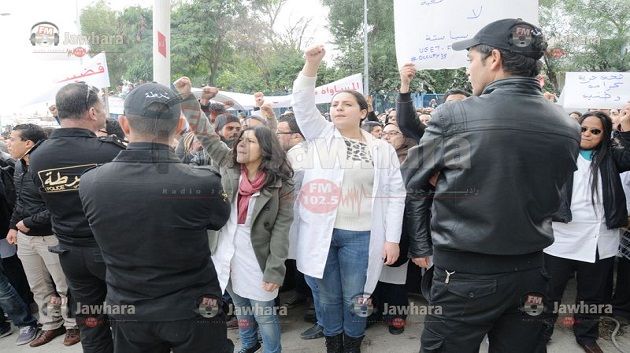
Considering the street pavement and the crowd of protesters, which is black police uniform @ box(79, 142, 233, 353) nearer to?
the crowd of protesters

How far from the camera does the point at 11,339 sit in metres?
3.91

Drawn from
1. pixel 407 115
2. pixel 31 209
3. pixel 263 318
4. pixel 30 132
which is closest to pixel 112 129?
pixel 30 132

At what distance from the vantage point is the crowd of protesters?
175 cm

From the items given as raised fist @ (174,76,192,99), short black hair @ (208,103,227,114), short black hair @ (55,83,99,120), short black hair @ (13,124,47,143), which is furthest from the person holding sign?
short black hair @ (13,124,47,143)

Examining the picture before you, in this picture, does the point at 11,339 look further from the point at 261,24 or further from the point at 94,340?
the point at 261,24

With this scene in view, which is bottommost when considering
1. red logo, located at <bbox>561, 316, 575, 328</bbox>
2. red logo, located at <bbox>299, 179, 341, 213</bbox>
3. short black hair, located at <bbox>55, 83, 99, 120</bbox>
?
red logo, located at <bbox>561, 316, 575, 328</bbox>

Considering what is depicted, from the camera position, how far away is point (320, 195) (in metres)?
2.99

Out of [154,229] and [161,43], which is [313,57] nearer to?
[161,43]

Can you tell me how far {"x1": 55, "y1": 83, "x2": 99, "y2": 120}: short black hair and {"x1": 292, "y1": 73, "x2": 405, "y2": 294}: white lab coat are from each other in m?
1.32

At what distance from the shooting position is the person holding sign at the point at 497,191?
171 cm

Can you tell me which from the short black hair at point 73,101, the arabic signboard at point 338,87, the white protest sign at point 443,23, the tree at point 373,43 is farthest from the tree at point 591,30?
the short black hair at point 73,101

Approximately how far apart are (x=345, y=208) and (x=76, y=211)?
1734 millimetres

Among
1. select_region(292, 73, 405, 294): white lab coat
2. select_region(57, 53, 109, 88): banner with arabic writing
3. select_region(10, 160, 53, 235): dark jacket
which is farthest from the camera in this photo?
select_region(57, 53, 109, 88): banner with arabic writing

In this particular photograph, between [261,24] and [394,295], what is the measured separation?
26545 millimetres
